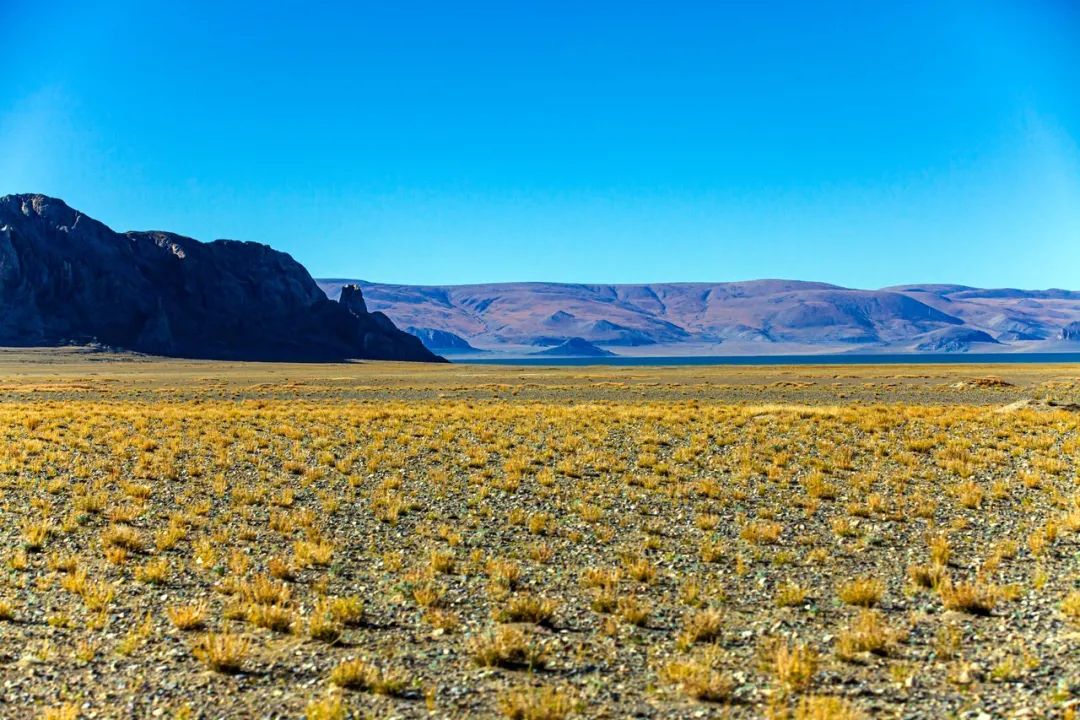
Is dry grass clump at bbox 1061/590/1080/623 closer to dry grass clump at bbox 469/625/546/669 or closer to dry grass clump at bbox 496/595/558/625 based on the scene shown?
dry grass clump at bbox 496/595/558/625

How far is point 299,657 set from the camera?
32.1ft

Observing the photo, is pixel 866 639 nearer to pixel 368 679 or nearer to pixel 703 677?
pixel 703 677

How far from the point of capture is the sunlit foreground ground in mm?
8781

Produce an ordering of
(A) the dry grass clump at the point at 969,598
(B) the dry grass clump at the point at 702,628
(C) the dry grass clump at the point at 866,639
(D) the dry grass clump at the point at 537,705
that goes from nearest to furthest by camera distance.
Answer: (D) the dry grass clump at the point at 537,705 → (C) the dry grass clump at the point at 866,639 → (B) the dry grass clump at the point at 702,628 → (A) the dry grass clump at the point at 969,598

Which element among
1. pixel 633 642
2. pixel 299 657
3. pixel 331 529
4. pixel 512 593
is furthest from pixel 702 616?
pixel 331 529

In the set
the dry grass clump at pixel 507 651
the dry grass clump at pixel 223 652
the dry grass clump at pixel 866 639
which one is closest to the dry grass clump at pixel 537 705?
the dry grass clump at pixel 507 651

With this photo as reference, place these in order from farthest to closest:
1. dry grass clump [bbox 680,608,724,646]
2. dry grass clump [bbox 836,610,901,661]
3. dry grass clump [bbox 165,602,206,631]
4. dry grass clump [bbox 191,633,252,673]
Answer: dry grass clump [bbox 165,602,206,631], dry grass clump [bbox 680,608,724,646], dry grass clump [bbox 836,610,901,661], dry grass clump [bbox 191,633,252,673]

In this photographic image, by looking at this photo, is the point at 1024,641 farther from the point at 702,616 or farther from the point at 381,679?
the point at 381,679

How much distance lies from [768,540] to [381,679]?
29.0ft

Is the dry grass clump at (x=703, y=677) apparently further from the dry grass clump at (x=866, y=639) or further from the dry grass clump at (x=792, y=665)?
the dry grass clump at (x=866, y=639)

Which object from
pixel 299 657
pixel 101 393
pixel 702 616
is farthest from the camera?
pixel 101 393

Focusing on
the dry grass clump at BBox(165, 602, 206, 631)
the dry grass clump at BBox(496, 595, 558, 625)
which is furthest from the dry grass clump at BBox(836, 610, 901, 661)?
the dry grass clump at BBox(165, 602, 206, 631)

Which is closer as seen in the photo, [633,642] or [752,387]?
[633,642]

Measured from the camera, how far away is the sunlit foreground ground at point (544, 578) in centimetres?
878
